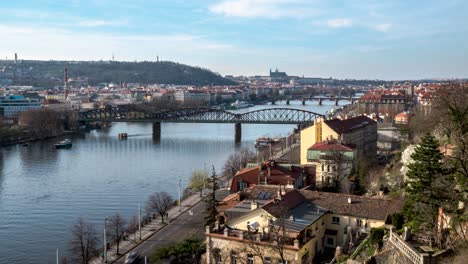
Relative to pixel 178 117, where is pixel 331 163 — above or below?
above

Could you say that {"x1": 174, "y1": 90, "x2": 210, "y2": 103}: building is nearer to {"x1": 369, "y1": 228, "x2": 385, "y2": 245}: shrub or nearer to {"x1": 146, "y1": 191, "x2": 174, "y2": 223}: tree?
{"x1": 146, "y1": 191, "x2": 174, "y2": 223}: tree

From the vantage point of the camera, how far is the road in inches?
415

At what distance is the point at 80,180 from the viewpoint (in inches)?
710

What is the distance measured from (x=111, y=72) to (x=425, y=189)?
10138 centimetres

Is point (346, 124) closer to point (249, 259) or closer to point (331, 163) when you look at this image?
point (331, 163)

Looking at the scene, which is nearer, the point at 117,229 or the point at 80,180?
the point at 117,229

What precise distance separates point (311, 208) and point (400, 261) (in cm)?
348

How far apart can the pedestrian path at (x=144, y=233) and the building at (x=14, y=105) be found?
1225 inches

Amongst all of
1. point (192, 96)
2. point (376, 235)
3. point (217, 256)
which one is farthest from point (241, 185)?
point (192, 96)

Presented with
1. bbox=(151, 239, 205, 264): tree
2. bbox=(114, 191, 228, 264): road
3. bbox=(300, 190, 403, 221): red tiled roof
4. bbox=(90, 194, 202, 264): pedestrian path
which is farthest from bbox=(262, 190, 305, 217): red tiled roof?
bbox=(90, 194, 202, 264): pedestrian path

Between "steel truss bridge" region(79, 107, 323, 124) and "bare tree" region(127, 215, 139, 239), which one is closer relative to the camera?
"bare tree" region(127, 215, 139, 239)

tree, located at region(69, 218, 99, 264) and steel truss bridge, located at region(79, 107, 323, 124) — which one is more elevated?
steel truss bridge, located at region(79, 107, 323, 124)

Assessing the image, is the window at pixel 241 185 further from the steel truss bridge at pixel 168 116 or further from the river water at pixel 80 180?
the steel truss bridge at pixel 168 116

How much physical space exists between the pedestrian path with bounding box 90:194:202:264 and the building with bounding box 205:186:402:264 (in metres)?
2.67
